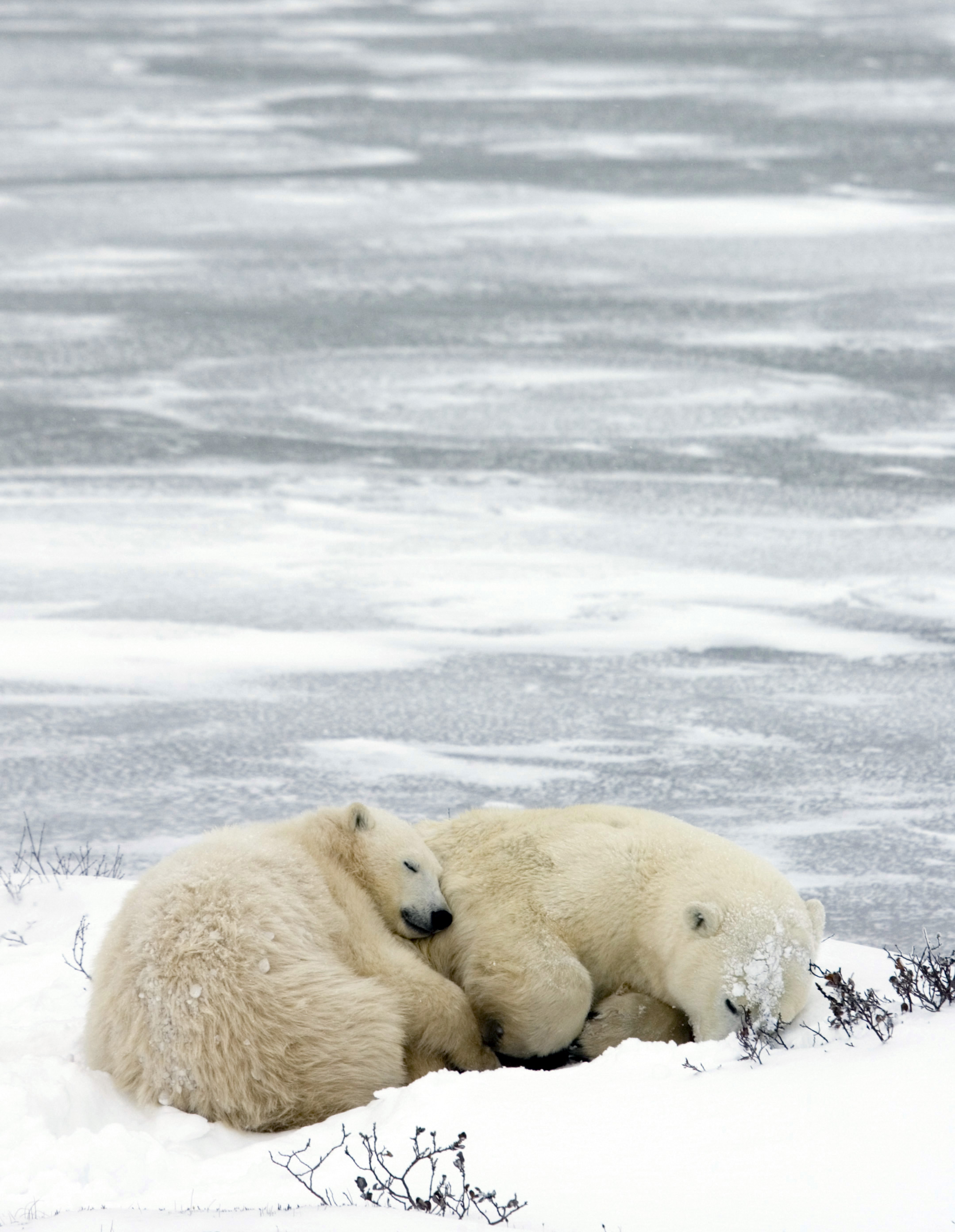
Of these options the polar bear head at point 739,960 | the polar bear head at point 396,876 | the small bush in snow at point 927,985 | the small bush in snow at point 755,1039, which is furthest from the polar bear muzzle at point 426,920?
the small bush in snow at point 927,985

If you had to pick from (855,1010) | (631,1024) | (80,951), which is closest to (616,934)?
(631,1024)

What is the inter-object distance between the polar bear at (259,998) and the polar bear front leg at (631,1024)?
0.22 meters

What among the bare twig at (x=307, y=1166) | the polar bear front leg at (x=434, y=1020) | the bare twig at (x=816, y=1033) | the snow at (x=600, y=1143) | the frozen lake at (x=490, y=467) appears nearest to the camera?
the snow at (x=600, y=1143)

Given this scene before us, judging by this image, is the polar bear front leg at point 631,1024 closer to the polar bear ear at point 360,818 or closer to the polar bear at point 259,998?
the polar bear at point 259,998

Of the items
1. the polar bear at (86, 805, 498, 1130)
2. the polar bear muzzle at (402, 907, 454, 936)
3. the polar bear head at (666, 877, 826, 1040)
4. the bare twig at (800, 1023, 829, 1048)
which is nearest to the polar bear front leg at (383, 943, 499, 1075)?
the polar bear at (86, 805, 498, 1130)

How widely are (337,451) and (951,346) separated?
3.81m

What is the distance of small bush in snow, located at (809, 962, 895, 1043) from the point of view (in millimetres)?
3004

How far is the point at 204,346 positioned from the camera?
9633 mm

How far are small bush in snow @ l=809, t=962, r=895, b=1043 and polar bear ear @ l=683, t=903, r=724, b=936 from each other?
0.25m

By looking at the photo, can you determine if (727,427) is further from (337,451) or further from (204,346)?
(204,346)

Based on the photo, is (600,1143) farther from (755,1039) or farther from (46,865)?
(46,865)

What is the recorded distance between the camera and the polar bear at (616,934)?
134 inches

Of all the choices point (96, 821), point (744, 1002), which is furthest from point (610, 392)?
point (744, 1002)

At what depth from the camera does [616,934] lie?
3658 mm
